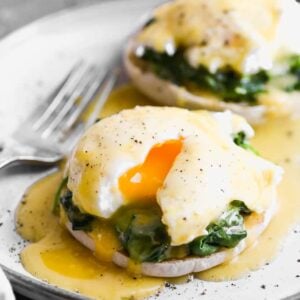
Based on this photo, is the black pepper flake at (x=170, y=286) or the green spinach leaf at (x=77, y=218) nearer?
the black pepper flake at (x=170, y=286)

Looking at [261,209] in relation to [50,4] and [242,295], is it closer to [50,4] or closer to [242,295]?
[242,295]

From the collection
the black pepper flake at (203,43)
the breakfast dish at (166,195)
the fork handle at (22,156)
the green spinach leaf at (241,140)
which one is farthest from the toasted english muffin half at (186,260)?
the black pepper flake at (203,43)

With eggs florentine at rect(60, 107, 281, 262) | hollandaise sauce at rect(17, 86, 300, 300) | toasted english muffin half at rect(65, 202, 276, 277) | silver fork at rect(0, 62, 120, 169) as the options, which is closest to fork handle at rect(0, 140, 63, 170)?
silver fork at rect(0, 62, 120, 169)

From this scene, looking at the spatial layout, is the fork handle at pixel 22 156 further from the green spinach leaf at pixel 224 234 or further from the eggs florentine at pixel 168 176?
the green spinach leaf at pixel 224 234

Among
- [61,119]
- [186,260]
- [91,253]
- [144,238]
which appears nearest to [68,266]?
[91,253]

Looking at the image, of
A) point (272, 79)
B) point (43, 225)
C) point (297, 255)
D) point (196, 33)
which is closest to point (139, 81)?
point (196, 33)
